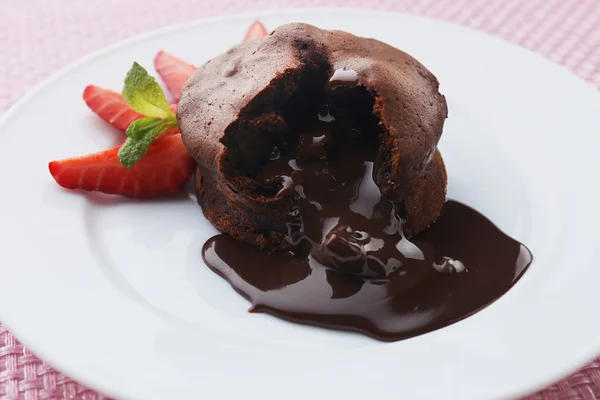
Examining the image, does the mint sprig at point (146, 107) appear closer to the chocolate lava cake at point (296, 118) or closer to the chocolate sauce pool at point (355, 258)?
the chocolate lava cake at point (296, 118)

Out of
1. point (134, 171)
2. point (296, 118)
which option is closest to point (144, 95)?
point (134, 171)

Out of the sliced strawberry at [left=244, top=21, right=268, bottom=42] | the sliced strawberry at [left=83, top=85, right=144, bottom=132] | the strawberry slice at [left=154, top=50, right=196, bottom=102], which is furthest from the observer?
the sliced strawberry at [left=244, top=21, right=268, bottom=42]

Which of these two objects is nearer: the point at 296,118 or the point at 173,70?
the point at 296,118

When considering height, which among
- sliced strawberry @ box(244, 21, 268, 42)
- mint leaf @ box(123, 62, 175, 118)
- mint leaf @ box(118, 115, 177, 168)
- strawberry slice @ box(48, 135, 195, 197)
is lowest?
strawberry slice @ box(48, 135, 195, 197)

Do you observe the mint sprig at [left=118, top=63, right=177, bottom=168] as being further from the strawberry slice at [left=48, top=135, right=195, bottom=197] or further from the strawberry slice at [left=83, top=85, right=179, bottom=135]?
the strawberry slice at [left=83, top=85, right=179, bottom=135]

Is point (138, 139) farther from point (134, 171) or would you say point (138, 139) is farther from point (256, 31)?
point (256, 31)

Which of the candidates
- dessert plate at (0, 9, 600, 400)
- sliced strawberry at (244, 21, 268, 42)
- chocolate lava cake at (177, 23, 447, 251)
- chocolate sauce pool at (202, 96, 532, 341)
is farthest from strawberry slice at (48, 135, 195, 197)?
sliced strawberry at (244, 21, 268, 42)
